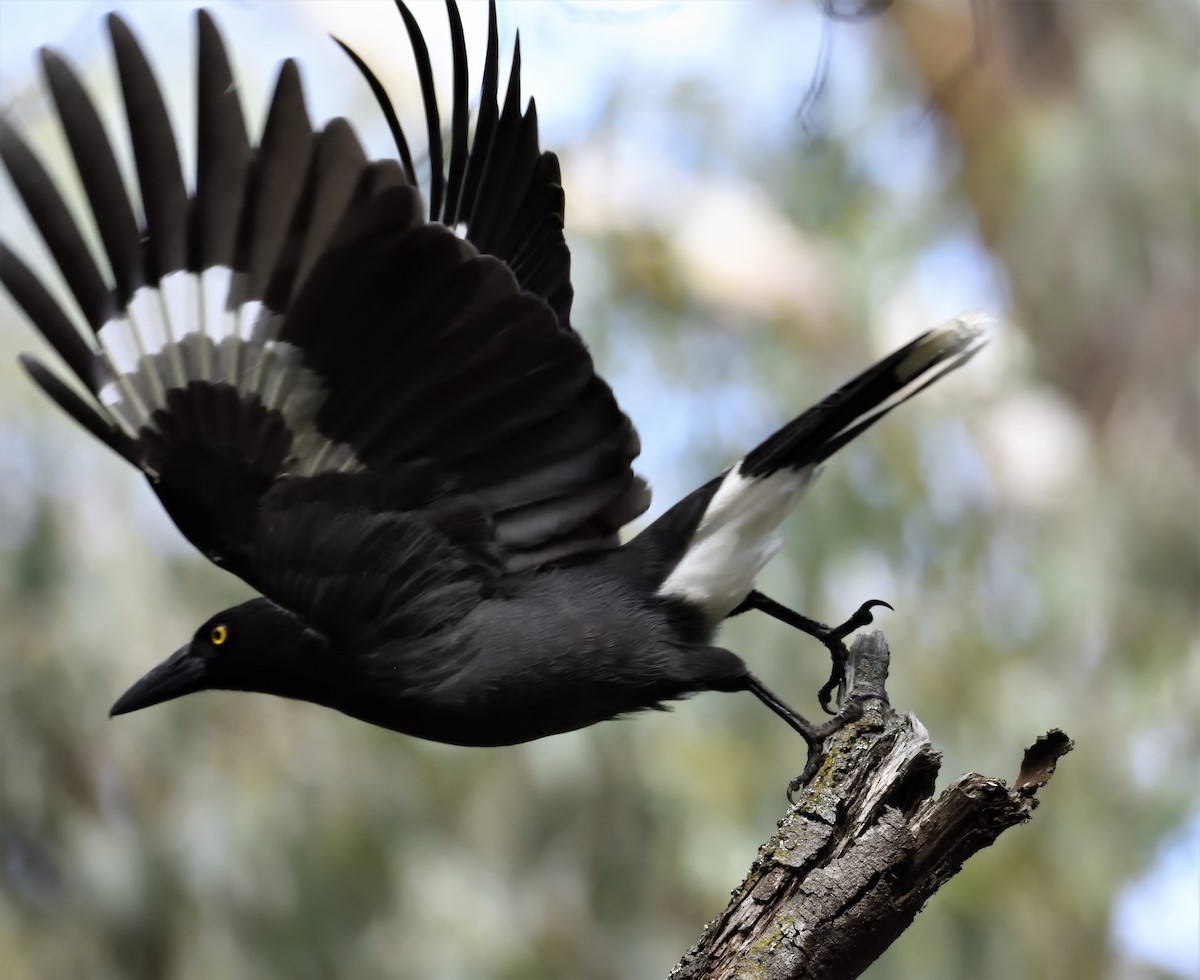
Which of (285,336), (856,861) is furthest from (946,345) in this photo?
(285,336)

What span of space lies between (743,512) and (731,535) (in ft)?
0.13

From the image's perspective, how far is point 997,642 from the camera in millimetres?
4508

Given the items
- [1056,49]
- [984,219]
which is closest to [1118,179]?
[984,219]

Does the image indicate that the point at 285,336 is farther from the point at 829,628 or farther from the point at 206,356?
the point at 829,628

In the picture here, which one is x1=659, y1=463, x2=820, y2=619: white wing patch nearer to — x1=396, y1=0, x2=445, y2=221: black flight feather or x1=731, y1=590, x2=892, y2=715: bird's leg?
x1=731, y1=590, x2=892, y2=715: bird's leg

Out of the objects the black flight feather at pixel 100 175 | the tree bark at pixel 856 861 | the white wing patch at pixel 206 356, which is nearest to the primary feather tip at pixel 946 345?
the tree bark at pixel 856 861

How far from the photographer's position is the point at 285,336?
74.4 inches

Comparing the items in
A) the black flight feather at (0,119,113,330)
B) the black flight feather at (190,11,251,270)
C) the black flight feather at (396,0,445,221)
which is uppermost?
the black flight feather at (396,0,445,221)

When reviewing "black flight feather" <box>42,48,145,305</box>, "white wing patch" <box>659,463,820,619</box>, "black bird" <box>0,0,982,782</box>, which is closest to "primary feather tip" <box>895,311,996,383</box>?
"black bird" <box>0,0,982,782</box>

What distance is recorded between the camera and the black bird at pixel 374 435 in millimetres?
1812

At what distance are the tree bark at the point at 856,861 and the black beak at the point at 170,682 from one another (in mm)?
863

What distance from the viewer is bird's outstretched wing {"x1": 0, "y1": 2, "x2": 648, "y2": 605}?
1794mm

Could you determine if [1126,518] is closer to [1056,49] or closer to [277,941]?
[1056,49]

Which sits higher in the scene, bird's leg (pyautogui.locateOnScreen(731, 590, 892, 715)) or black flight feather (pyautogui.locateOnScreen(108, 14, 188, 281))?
bird's leg (pyautogui.locateOnScreen(731, 590, 892, 715))
